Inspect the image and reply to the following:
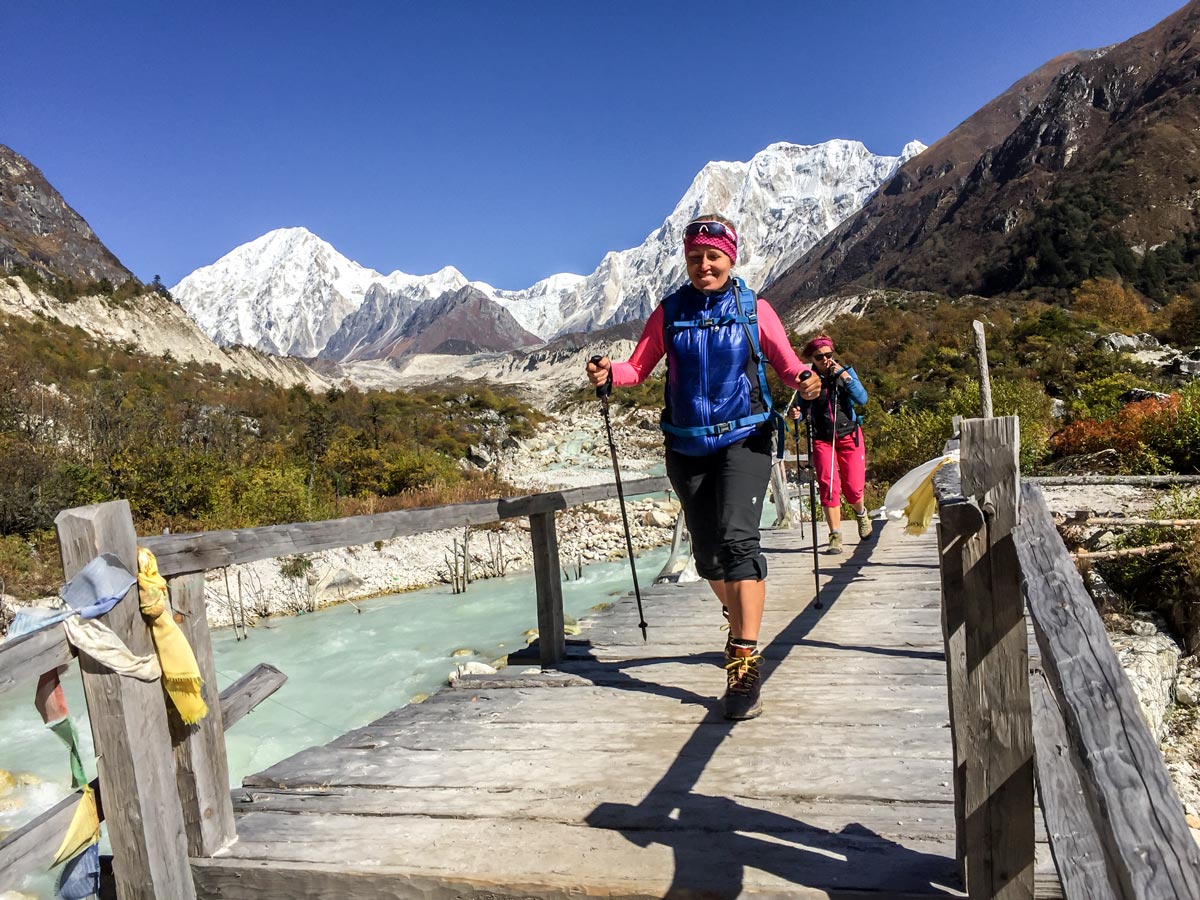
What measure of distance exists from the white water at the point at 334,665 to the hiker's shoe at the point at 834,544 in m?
3.43

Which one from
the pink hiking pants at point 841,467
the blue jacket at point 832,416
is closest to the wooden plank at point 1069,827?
the blue jacket at point 832,416

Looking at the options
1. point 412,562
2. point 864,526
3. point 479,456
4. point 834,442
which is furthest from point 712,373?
point 479,456

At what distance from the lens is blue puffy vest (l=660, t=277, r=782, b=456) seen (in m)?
3.18

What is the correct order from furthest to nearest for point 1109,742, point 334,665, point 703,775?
point 334,665, point 703,775, point 1109,742

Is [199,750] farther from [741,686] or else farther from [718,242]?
[718,242]

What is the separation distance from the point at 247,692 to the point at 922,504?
2520 millimetres

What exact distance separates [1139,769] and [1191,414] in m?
10.5

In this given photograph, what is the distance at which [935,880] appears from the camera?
191cm

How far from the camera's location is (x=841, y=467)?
6.44 m

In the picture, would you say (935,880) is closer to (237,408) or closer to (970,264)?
(237,408)

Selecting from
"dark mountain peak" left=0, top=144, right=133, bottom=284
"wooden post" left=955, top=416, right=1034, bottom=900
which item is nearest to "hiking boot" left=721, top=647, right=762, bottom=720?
"wooden post" left=955, top=416, right=1034, bottom=900

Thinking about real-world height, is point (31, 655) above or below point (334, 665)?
above

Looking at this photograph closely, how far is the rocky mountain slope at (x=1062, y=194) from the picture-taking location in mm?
51719

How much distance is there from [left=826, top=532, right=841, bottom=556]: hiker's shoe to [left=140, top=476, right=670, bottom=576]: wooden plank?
11.8ft
